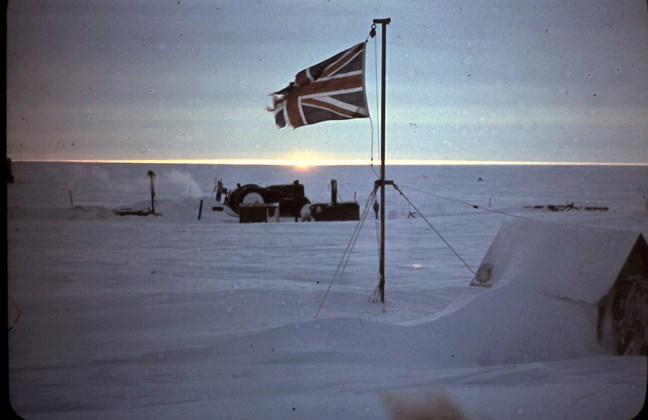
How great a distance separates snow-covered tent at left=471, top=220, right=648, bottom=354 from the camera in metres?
6.86

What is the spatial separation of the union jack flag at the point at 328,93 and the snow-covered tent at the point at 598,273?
3247mm

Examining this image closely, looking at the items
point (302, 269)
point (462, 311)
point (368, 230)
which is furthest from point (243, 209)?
point (462, 311)

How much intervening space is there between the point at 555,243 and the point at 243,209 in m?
19.0

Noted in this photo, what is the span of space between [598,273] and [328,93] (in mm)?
4723

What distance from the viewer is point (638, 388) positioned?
17.0 ft

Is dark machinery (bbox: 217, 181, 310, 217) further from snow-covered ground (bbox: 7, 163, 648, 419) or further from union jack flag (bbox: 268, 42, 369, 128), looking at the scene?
union jack flag (bbox: 268, 42, 369, 128)

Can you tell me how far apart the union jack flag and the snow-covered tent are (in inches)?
128

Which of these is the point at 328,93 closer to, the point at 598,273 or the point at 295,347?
the point at 295,347

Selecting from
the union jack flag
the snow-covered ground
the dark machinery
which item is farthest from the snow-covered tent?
the dark machinery

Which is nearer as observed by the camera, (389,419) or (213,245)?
(389,419)

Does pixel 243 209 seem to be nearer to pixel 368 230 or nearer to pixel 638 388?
pixel 368 230

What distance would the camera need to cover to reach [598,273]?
714 centimetres

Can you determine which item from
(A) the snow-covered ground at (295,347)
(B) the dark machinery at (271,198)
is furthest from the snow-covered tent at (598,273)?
(B) the dark machinery at (271,198)

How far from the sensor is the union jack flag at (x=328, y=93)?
29.4 ft
